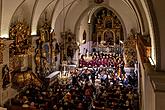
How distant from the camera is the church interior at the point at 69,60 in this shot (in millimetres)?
8102

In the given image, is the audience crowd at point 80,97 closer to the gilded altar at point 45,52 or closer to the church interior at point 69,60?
the church interior at point 69,60

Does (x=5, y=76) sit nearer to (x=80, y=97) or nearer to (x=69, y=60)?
(x=80, y=97)

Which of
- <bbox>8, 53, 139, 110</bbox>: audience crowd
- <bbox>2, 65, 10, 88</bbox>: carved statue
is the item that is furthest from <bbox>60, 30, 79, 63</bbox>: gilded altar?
<bbox>2, 65, 10, 88</bbox>: carved statue

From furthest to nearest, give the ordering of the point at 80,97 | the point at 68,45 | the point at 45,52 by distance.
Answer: the point at 68,45 < the point at 45,52 < the point at 80,97

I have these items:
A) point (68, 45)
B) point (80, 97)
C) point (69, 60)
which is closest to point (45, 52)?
point (68, 45)

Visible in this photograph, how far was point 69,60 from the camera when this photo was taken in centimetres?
2427

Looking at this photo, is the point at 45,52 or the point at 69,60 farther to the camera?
the point at 69,60

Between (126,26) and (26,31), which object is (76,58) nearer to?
(126,26)

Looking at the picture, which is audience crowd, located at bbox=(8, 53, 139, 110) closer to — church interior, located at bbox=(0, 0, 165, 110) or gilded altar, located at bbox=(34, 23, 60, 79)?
church interior, located at bbox=(0, 0, 165, 110)

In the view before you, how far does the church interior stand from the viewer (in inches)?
319

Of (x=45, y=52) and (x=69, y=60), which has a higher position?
(x=45, y=52)

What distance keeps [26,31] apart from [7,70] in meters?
3.53

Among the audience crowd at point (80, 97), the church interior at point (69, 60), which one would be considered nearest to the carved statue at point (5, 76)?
the church interior at point (69, 60)

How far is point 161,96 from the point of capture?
4215 mm
